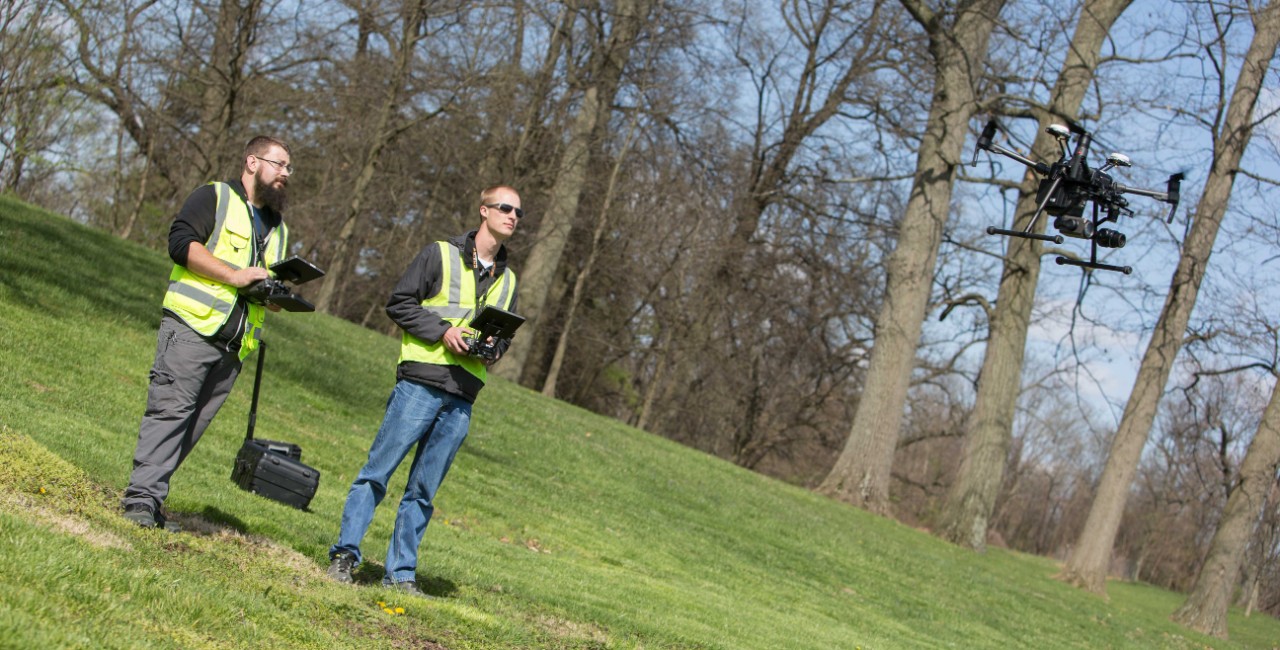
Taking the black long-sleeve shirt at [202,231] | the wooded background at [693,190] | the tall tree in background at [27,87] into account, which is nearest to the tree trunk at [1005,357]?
the wooded background at [693,190]

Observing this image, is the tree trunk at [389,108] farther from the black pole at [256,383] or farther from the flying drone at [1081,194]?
the black pole at [256,383]

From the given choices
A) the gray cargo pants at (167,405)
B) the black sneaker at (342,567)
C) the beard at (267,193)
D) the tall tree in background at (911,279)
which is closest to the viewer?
the gray cargo pants at (167,405)

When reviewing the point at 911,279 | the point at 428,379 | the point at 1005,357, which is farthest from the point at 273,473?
the point at 1005,357

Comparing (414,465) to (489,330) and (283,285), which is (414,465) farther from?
(283,285)

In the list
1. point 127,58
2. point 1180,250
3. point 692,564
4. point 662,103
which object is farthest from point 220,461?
point 662,103

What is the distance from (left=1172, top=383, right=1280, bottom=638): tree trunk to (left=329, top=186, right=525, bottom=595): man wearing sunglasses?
23418 millimetres

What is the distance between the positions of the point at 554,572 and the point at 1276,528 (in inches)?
1493

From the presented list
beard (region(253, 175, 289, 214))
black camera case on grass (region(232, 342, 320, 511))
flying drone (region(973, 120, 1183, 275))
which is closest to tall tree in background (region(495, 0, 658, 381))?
flying drone (region(973, 120, 1183, 275))

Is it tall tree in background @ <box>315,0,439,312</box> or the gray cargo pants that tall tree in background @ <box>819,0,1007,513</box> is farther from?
the gray cargo pants

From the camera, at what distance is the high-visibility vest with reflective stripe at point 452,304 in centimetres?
695

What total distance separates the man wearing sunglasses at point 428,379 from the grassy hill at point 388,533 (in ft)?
1.14

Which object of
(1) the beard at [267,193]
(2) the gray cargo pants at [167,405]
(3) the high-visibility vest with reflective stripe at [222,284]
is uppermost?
(1) the beard at [267,193]

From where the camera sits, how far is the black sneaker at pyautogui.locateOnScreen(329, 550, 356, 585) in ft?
22.5

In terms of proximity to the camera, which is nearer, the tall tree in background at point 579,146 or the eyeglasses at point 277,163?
the eyeglasses at point 277,163
